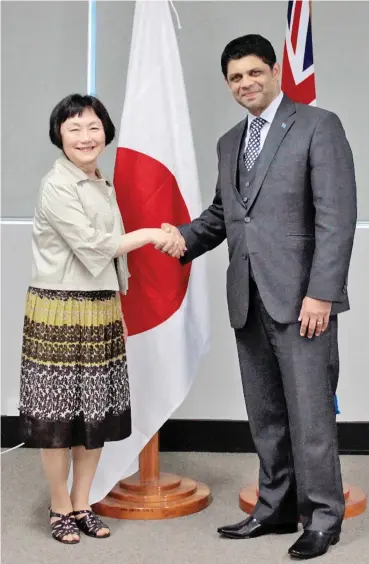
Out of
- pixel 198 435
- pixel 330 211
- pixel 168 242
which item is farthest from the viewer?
pixel 198 435

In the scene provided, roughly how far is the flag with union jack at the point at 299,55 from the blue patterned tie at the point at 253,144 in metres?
0.48

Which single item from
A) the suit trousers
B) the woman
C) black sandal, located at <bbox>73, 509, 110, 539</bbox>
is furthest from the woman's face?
black sandal, located at <bbox>73, 509, 110, 539</bbox>

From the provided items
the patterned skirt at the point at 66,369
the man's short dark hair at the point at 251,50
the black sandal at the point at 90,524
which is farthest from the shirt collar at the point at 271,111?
the black sandal at the point at 90,524

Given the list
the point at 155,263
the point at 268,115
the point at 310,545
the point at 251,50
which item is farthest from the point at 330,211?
the point at 310,545

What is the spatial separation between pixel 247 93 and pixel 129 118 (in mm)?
569

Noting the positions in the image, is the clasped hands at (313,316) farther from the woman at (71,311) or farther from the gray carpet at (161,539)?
the gray carpet at (161,539)

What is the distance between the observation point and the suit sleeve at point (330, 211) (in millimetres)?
2646

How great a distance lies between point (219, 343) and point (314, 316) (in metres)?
1.41

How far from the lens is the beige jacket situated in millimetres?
2826

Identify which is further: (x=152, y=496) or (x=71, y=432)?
(x=152, y=496)

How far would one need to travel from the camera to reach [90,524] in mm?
2971

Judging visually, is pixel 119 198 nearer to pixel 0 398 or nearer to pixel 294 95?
pixel 294 95

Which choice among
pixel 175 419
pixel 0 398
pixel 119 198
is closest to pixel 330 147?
pixel 119 198

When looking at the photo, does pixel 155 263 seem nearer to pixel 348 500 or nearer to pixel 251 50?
pixel 251 50
